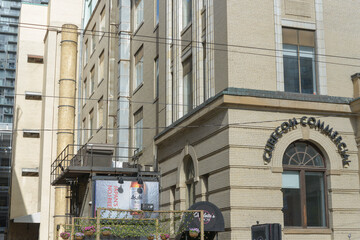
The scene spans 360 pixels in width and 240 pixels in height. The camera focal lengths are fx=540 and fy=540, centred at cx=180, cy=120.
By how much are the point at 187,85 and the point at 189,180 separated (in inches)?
170

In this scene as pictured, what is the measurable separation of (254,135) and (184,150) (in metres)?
5.03

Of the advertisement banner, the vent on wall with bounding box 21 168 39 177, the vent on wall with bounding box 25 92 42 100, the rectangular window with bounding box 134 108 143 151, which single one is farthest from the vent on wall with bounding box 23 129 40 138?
the advertisement banner

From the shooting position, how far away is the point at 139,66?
109 ft

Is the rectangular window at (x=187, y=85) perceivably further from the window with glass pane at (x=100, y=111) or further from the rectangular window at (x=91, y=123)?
the rectangular window at (x=91, y=123)

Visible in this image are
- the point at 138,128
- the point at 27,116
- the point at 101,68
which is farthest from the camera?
the point at 27,116

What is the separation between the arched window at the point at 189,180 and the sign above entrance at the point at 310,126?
15.5 ft

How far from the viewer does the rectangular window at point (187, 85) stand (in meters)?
23.9

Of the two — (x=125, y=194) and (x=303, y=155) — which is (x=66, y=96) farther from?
(x=303, y=155)

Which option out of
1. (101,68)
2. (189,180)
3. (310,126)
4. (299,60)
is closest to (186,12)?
(299,60)

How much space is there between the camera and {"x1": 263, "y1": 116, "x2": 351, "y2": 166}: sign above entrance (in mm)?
18906

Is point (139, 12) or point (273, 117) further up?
point (139, 12)

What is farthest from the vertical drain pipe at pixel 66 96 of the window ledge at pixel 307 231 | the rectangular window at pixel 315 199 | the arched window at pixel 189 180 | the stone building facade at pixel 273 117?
the window ledge at pixel 307 231

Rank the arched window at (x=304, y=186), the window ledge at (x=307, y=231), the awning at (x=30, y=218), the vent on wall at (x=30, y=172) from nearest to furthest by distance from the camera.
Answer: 1. the window ledge at (x=307, y=231)
2. the arched window at (x=304, y=186)
3. the awning at (x=30, y=218)
4. the vent on wall at (x=30, y=172)

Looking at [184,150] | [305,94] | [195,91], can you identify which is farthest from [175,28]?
[305,94]
